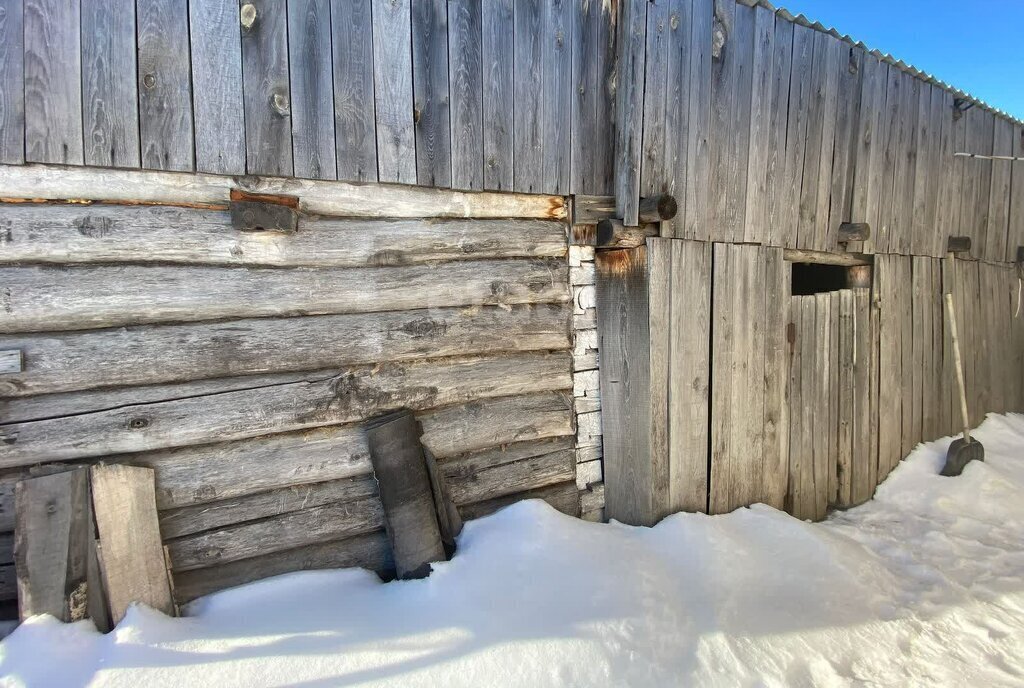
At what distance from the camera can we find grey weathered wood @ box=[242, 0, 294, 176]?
8.63 ft

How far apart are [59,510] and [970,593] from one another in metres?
4.80

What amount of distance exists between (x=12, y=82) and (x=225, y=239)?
3.15 ft

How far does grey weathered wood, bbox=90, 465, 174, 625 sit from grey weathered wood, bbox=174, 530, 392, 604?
0.47 ft

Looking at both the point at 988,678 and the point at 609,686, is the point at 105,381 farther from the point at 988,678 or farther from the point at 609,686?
the point at 988,678

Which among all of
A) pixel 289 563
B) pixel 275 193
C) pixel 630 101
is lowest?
pixel 289 563

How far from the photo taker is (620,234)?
3.46 meters

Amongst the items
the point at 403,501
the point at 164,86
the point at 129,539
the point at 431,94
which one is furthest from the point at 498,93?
the point at 129,539

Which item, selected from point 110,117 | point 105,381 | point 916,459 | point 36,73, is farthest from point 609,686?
point 916,459

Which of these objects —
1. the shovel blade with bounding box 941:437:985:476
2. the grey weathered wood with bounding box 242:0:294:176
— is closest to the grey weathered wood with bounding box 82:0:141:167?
the grey weathered wood with bounding box 242:0:294:176

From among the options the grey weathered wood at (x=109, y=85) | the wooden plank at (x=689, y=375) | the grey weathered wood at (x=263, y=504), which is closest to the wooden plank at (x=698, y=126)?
the wooden plank at (x=689, y=375)

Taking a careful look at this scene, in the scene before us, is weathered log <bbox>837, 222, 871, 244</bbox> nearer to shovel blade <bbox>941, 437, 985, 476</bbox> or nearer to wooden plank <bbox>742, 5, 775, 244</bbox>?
wooden plank <bbox>742, 5, 775, 244</bbox>

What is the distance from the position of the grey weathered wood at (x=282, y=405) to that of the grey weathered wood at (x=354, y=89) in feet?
3.47

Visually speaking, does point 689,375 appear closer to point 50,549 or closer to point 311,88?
point 311,88

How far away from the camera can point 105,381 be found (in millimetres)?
2434
